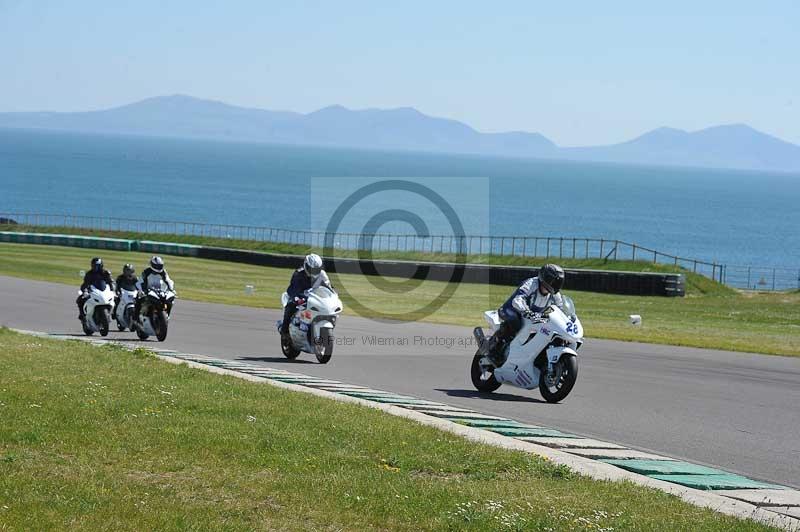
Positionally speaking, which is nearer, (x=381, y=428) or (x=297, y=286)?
(x=381, y=428)

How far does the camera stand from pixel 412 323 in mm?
31406

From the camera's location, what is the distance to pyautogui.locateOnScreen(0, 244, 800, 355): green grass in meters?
30.1

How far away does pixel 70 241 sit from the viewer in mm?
69625

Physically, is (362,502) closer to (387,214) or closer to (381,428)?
(381,428)

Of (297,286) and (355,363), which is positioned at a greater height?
(297,286)

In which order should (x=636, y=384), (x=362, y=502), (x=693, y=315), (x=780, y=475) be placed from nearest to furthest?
(x=362, y=502) < (x=780, y=475) < (x=636, y=384) < (x=693, y=315)

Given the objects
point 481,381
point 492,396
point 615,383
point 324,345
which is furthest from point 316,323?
point 615,383

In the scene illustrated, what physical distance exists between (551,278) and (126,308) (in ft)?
41.6

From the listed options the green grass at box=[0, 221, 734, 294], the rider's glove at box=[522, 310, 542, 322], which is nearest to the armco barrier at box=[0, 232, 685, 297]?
the green grass at box=[0, 221, 734, 294]

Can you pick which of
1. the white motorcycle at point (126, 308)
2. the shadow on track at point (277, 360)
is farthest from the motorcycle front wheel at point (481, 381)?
the white motorcycle at point (126, 308)

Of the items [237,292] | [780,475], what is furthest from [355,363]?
[237,292]

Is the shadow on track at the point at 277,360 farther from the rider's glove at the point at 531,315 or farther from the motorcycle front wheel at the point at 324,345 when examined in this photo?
the rider's glove at the point at 531,315

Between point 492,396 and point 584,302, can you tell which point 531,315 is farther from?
point 584,302

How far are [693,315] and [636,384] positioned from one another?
2130 centimetres
